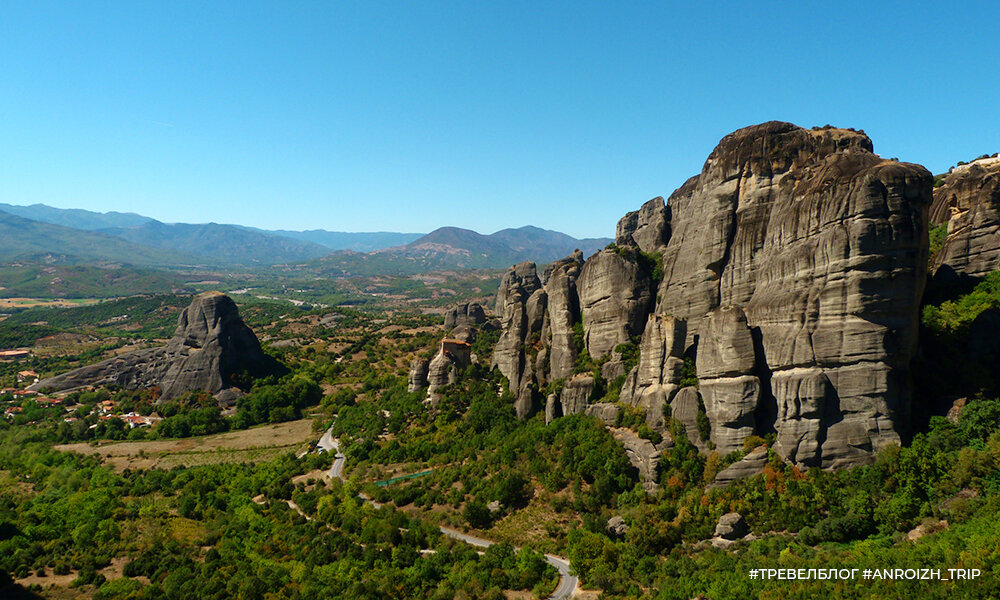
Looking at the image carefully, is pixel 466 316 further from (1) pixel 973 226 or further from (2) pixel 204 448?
(1) pixel 973 226

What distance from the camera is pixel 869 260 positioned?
34.0 metres

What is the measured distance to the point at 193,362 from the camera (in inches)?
3634

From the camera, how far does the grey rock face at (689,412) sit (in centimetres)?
4142

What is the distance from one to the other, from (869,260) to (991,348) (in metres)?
13.3

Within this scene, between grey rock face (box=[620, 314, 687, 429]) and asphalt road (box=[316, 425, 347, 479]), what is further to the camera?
asphalt road (box=[316, 425, 347, 479])

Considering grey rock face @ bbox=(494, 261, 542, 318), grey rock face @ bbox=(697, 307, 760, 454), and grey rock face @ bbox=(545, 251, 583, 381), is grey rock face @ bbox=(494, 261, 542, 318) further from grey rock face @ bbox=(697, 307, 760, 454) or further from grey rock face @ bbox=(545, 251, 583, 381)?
grey rock face @ bbox=(697, 307, 760, 454)

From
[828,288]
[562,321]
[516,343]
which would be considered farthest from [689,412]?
[516,343]

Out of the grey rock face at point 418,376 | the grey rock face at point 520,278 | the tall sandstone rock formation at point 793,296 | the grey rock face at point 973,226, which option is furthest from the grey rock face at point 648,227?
the grey rock face at point 418,376

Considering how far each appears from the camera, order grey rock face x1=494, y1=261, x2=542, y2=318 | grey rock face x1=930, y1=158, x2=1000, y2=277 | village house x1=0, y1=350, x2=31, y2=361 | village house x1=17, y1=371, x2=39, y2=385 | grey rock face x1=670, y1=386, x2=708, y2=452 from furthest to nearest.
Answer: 1. village house x1=0, y1=350, x2=31, y2=361
2. grey rock face x1=494, y1=261, x2=542, y2=318
3. village house x1=17, y1=371, x2=39, y2=385
4. grey rock face x1=930, y1=158, x2=1000, y2=277
5. grey rock face x1=670, y1=386, x2=708, y2=452

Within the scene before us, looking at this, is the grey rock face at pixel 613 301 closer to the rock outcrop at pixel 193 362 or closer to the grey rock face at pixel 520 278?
the grey rock face at pixel 520 278

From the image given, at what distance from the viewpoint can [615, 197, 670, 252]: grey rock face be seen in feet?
198

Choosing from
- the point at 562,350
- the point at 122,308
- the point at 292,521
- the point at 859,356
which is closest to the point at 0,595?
the point at 292,521

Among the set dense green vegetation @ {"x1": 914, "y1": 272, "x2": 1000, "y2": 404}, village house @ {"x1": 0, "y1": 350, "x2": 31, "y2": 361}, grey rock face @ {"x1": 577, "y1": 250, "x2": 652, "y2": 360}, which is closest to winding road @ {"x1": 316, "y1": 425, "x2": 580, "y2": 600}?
grey rock face @ {"x1": 577, "y1": 250, "x2": 652, "y2": 360}

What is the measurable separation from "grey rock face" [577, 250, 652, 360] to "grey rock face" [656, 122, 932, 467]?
863cm
